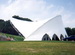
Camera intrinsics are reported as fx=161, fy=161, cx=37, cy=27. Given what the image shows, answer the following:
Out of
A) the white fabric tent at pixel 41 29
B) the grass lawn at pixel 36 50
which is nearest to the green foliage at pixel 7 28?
the white fabric tent at pixel 41 29

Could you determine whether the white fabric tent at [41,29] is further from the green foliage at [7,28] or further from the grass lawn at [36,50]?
the green foliage at [7,28]

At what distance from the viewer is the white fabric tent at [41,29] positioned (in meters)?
38.5

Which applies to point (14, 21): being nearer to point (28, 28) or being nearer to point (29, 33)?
point (28, 28)

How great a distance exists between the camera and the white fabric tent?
126 ft

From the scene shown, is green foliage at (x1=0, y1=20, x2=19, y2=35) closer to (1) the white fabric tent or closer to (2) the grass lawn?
(1) the white fabric tent

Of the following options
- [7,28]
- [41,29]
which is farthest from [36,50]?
[7,28]

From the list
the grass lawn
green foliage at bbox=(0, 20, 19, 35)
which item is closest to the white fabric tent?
the grass lawn

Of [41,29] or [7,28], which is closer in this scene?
[41,29]

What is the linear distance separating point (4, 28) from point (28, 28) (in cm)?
3206

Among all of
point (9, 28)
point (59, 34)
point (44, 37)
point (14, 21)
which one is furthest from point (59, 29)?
point (9, 28)

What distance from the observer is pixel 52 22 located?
1704 inches

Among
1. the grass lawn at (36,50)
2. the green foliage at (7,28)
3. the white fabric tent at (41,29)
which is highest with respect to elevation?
the green foliage at (7,28)

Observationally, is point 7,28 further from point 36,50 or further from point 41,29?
point 36,50

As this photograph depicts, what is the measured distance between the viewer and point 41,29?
4016cm
